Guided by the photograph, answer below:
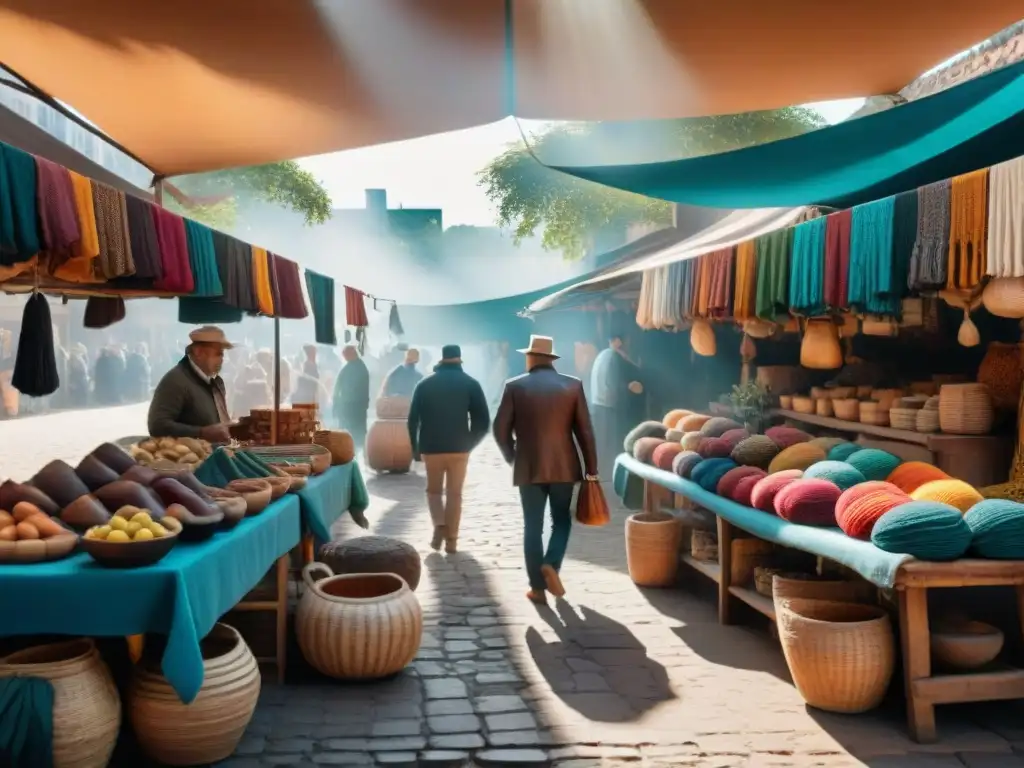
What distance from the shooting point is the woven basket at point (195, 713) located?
148 inches

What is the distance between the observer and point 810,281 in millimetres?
5758

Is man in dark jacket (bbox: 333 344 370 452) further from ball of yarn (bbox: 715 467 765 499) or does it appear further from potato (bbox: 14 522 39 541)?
potato (bbox: 14 522 39 541)

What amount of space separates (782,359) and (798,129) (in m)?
14.0

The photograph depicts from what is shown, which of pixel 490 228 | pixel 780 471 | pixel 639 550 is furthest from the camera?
pixel 490 228

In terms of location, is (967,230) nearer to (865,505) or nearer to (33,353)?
(865,505)

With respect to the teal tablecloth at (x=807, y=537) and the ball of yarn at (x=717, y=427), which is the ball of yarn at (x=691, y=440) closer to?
the ball of yarn at (x=717, y=427)

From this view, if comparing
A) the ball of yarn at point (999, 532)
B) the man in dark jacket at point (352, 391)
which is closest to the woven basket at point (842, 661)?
the ball of yarn at point (999, 532)

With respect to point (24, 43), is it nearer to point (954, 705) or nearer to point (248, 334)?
Result: point (954, 705)

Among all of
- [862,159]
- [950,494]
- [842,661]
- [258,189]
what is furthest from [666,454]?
[258,189]

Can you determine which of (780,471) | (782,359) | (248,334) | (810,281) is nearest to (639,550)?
(780,471)

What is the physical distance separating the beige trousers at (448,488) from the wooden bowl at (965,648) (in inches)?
181

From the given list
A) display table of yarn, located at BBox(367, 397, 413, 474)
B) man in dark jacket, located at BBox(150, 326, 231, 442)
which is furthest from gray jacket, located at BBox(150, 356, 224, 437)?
display table of yarn, located at BBox(367, 397, 413, 474)

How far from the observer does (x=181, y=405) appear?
6668 millimetres

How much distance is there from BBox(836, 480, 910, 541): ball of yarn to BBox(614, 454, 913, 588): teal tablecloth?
6cm
